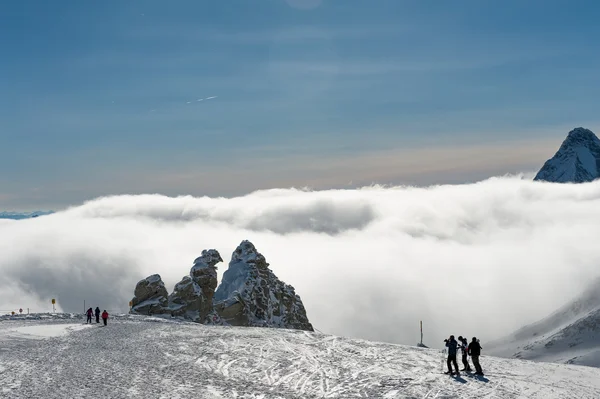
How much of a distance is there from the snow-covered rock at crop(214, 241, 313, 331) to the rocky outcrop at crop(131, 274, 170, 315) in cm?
2682

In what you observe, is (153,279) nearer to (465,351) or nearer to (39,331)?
(39,331)

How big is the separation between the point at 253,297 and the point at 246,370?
96.4m

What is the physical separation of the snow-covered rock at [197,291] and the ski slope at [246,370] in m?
48.1

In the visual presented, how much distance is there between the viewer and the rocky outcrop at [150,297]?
267 feet

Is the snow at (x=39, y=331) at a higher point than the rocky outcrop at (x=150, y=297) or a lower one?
lower

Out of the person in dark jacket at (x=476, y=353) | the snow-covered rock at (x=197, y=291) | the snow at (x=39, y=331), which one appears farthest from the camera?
the snow-covered rock at (x=197, y=291)

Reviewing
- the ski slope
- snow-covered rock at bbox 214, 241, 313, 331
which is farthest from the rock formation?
the ski slope

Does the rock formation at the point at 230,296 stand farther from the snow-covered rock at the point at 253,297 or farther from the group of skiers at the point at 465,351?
the group of skiers at the point at 465,351

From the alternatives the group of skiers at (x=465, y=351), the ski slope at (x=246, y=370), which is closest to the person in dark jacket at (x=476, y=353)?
the group of skiers at (x=465, y=351)

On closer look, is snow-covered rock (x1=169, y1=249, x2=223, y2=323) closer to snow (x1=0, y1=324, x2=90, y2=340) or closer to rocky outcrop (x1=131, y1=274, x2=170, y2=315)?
rocky outcrop (x1=131, y1=274, x2=170, y2=315)

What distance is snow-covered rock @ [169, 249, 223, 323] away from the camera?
89.9 meters

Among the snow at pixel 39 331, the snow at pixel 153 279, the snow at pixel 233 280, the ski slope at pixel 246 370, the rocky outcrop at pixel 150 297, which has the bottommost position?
the ski slope at pixel 246 370

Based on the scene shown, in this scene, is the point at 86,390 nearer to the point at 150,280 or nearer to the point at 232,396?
the point at 232,396

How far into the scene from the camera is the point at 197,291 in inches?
3671
